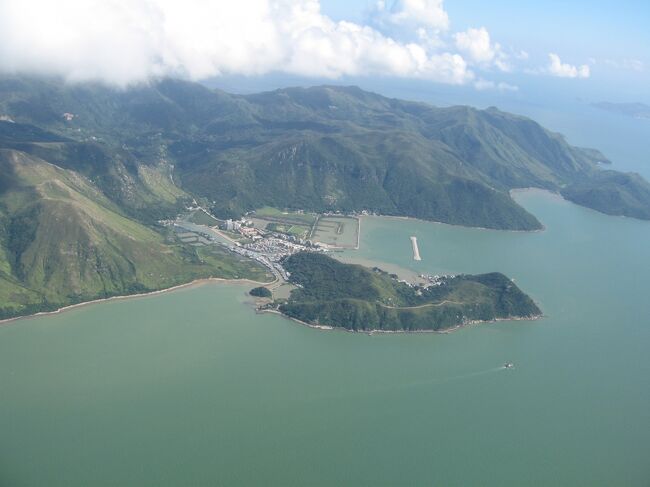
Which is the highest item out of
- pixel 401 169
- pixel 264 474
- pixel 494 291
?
pixel 401 169

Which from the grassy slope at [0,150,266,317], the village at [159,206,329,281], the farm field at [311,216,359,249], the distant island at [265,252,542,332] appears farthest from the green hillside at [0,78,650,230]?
the distant island at [265,252,542,332]

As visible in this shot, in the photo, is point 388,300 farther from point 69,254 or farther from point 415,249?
point 69,254

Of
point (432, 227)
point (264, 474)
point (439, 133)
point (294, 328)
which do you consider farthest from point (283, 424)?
point (439, 133)

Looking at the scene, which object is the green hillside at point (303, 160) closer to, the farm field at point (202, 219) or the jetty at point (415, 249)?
the farm field at point (202, 219)

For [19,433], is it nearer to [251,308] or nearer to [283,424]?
[283,424]

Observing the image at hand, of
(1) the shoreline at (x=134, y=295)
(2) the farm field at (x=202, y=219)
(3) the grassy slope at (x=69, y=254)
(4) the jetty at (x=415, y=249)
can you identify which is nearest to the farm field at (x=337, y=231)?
(4) the jetty at (x=415, y=249)

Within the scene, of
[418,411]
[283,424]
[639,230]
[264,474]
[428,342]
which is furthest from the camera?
[639,230]
